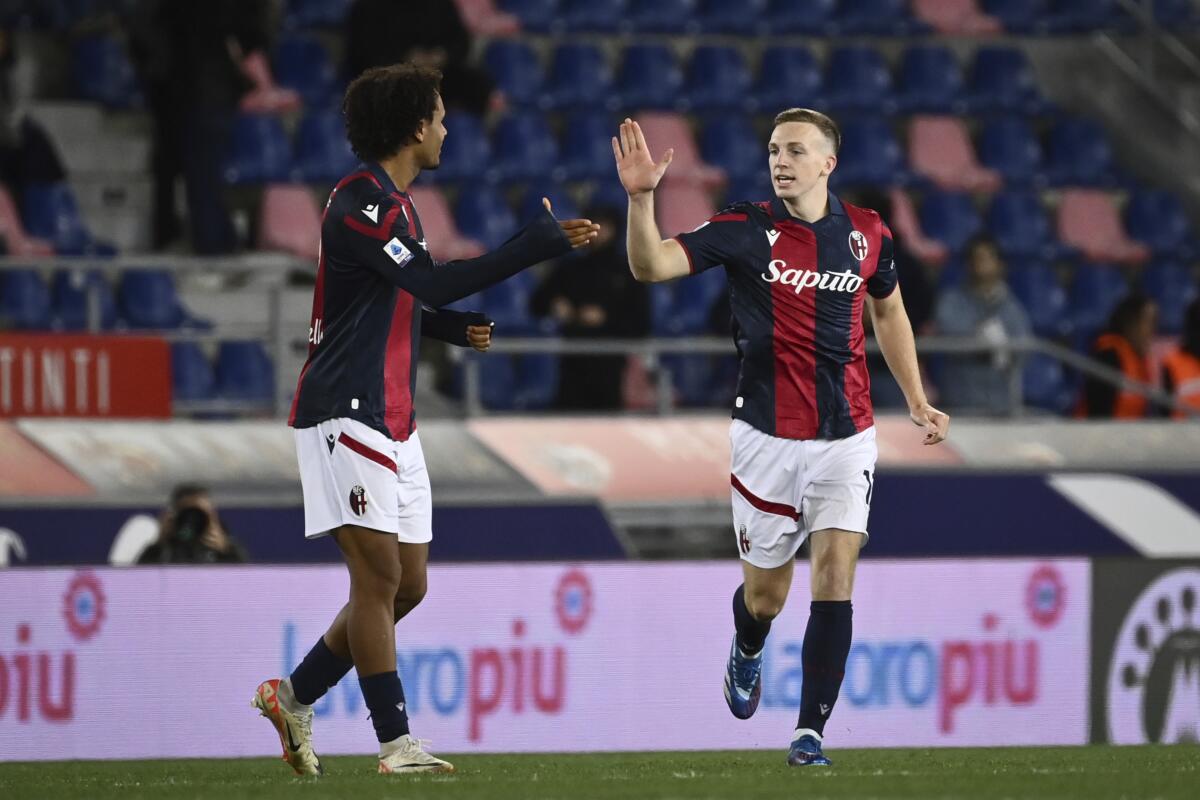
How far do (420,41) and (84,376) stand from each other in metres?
3.54

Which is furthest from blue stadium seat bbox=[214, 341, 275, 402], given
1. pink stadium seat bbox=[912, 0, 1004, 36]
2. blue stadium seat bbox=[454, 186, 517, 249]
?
pink stadium seat bbox=[912, 0, 1004, 36]

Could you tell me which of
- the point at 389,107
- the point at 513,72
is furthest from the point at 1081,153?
the point at 389,107

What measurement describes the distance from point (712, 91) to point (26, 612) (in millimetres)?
8371

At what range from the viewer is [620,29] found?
16328 millimetres

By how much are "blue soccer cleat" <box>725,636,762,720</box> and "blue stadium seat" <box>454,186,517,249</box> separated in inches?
278

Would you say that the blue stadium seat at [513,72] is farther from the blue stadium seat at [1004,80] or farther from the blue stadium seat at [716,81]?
the blue stadium seat at [1004,80]

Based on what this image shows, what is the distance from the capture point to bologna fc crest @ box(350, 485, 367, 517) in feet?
21.8

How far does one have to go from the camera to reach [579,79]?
15875 millimetres

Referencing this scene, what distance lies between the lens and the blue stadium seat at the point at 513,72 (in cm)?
1572

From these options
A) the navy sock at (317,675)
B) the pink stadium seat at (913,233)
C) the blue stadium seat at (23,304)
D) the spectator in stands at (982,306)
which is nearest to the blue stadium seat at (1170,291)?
the pink stadium seat at (913,233)

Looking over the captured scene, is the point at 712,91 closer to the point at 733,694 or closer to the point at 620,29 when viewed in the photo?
the point at 620,29

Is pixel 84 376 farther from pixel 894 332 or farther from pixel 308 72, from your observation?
pixel 894 332

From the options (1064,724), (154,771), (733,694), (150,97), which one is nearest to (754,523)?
(733,694)

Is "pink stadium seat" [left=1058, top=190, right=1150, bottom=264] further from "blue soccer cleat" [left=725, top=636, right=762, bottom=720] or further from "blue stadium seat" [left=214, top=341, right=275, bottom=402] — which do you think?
"blue soccer cleat" [left=725, top=636, right=762, bottom=720]
